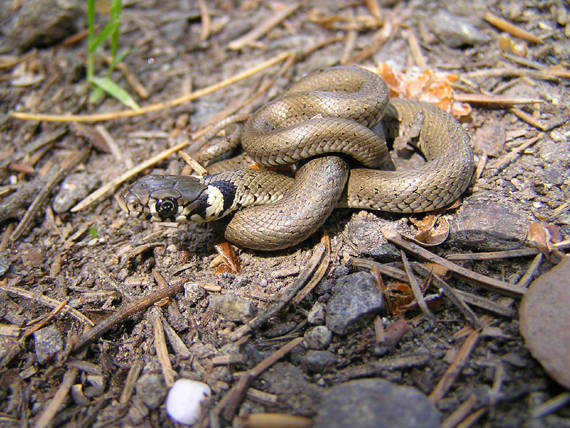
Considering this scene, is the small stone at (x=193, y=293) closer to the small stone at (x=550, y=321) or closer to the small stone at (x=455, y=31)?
the small stone at (x=550, y=321)

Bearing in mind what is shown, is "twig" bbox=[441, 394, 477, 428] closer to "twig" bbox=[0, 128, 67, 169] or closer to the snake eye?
the snake eye

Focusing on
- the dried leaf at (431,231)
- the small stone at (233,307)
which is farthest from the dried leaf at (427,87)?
the small stone at (233,307)

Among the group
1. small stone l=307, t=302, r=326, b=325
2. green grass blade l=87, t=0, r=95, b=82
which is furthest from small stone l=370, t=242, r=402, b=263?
green grass blade l=87, t=0, r=95, b=82

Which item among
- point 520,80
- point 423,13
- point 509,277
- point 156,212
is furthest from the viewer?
point 423,13

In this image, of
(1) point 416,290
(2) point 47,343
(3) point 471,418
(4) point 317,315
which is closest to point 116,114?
(2) point 47,343

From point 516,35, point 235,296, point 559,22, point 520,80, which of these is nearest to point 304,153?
point 235,296

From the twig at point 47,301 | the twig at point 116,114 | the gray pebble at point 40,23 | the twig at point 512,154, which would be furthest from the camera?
the gray pebble at point 40,23

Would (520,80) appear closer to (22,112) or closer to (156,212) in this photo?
(156,212)
